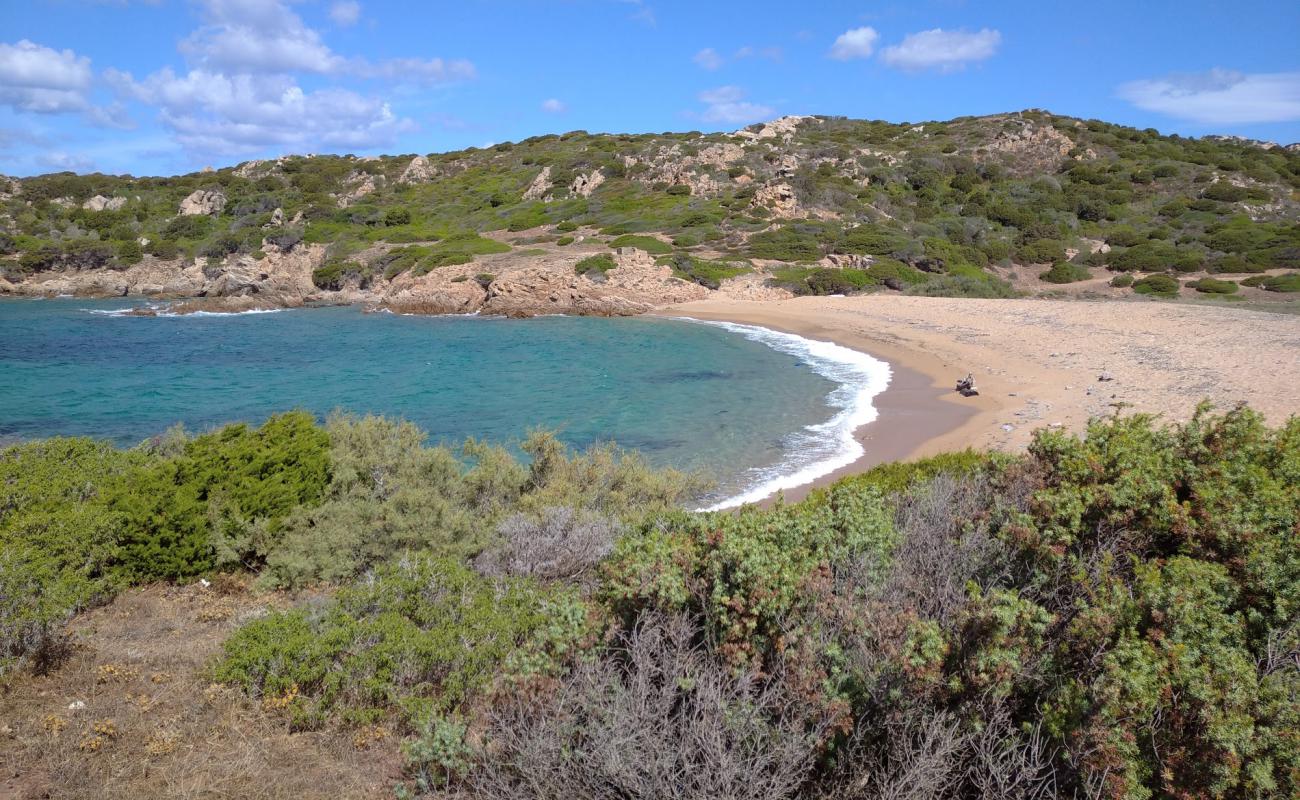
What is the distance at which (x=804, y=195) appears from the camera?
168ft

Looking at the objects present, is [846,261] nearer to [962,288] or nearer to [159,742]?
[962,288]

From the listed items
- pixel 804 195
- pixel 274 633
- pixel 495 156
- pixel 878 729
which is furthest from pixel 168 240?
pixel 878 729

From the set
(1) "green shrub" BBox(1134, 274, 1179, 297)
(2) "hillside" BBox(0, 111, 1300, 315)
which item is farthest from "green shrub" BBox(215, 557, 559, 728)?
(1) "green shrub" BBox(1134, 274, 1179, 297)

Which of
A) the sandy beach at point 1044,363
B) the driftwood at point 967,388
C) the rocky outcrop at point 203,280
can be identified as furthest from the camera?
the rocky outcrop at point 203,280

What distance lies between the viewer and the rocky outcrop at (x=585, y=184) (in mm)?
59875

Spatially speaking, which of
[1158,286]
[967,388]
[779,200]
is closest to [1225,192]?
[1158,286]

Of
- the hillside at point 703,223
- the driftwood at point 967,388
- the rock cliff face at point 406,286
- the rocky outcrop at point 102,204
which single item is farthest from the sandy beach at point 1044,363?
the rocky outcrop at point 102,204

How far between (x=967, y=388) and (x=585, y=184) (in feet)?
156

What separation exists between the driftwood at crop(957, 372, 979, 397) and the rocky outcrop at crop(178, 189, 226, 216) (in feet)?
202

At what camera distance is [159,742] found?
397 centimetres

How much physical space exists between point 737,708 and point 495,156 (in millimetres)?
82412

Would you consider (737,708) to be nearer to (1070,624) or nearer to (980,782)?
(980,782)

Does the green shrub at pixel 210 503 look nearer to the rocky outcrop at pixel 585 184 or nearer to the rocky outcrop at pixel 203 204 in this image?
the rocky outcrop at pixel 585 184

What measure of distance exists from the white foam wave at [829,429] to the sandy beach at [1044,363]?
364mm
